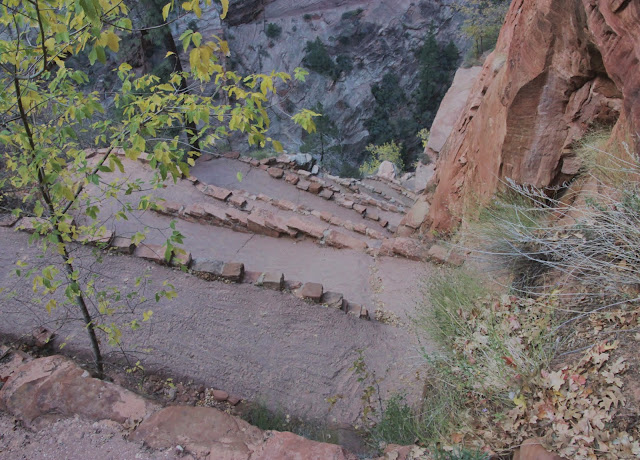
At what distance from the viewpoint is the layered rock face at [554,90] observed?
359 cm

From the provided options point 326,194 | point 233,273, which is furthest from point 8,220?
point 326,194

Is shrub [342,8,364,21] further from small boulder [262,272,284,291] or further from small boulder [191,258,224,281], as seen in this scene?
small boulder [262,272,284,291]

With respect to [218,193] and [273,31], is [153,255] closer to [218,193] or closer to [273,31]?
[218,193]

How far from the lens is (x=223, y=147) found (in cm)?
1975

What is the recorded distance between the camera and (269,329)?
5570 mm

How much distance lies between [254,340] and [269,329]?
0.87ft

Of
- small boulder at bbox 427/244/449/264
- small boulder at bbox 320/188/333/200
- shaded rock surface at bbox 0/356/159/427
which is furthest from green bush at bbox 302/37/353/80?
shaded rock surface at bbox 0/356/159/427

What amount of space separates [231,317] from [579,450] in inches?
172

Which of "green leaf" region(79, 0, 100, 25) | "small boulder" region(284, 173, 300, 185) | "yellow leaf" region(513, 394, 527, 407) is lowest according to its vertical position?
"small boulder" region(284, 173, 300, 185)

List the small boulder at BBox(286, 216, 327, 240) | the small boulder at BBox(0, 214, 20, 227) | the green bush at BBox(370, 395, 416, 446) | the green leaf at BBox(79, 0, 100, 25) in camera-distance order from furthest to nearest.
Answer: the small boulder at BBox(286, 216, 327, 240)
the small boulder at BBox(0, 214, 20, 227)
the green bush at BBox(370, 395, 416, 446)
the green leaf at BBox(79, 0, 100, 25)

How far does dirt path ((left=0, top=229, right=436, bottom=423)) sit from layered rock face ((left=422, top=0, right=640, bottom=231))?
9.52ft

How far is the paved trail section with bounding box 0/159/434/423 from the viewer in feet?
16.0

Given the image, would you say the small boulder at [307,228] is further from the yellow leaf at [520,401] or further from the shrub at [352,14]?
the shrub at [352,14]

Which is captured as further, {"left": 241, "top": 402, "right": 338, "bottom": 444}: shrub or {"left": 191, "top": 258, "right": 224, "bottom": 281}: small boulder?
{"left": 191, "top": 258, "right": 224, "bottom": 281}: small boulder
